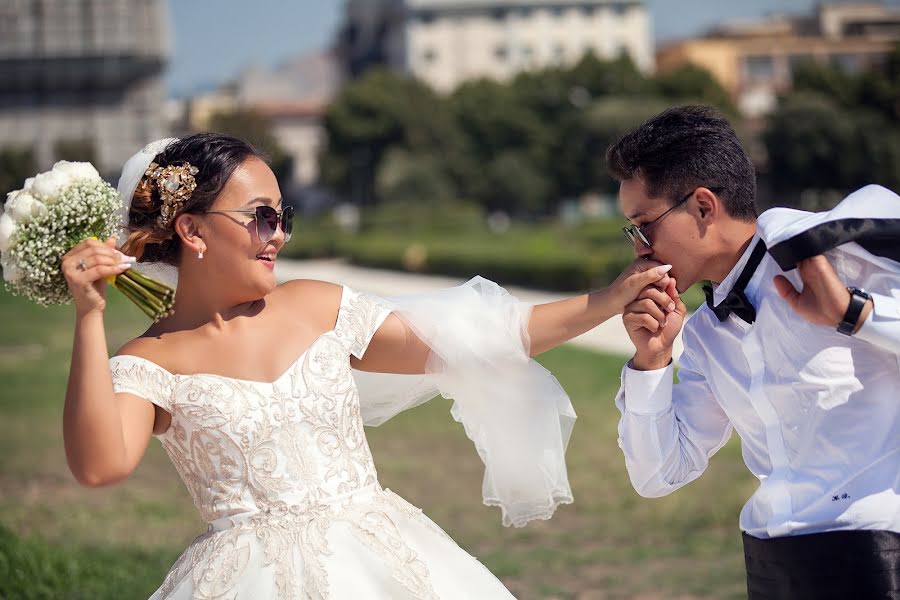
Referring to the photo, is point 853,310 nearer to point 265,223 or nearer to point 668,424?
point 668,424

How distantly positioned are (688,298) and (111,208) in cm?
1445

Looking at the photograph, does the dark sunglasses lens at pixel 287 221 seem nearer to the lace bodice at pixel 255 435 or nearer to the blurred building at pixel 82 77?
the lace bodice at pixel 255 435

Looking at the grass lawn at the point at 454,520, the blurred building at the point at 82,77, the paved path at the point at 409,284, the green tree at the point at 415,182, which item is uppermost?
the blurred building at the point at 82,77

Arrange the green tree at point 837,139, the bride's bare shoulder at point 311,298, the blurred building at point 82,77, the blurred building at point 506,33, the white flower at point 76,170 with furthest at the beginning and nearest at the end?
the blurred building at point 506,33 → the green tree at point 837,139 → the blurred building at point 82,77 → the bride's bare shoulder at point 311,298 → the white flower at point 76,170

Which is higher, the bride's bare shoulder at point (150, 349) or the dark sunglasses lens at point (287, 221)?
the dark sunglasses lens at point (287, 221)

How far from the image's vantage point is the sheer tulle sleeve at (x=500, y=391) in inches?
128

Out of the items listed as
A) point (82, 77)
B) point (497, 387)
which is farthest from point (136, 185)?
point (82, 77)

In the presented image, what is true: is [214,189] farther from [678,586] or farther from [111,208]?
[678,586]

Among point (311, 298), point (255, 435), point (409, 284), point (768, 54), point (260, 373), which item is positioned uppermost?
point (311, 298)

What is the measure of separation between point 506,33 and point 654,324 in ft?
340

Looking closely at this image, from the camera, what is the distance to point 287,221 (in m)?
3.02

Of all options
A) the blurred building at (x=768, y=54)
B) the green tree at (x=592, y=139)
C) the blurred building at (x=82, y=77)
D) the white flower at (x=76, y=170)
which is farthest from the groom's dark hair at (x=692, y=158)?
the blurred building at (x=768, y=54)

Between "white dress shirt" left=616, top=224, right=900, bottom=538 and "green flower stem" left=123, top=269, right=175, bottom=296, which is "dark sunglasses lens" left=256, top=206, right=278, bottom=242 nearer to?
"green flower stem" left=123, top=269, right=175, bottom=296

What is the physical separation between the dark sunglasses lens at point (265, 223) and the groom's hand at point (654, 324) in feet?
3.05
